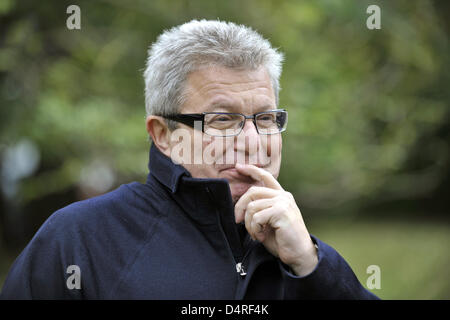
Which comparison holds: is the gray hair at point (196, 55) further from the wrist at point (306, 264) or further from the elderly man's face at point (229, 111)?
the wrist at point (306, 264)

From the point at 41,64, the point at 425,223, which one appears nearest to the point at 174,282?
the point at 41,64

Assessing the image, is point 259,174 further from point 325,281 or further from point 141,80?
point 141,80

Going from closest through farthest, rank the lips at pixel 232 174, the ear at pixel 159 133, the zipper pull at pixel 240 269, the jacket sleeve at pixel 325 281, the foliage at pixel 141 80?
the jacket sleeve at pixel 325 281 → the zipper pull at pixel 240 269 → the lips at pixel 232 174 → the ear at pixel 159 133 → the foliage at pixel 141 80

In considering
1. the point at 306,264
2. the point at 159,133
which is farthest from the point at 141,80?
the point at 306,264

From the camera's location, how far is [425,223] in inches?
771

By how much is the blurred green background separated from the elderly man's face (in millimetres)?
3062

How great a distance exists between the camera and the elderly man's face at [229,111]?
7.07ft

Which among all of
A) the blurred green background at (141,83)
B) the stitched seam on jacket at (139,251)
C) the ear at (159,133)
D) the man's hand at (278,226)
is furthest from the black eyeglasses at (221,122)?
the blurred green background at (141,83)

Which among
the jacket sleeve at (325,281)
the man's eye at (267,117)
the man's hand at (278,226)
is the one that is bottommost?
the jacket sleeve at (325,281)

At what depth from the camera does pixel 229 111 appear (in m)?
2.17

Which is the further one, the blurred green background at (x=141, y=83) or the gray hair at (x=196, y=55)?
the blurred green background at (x=141, y=83)

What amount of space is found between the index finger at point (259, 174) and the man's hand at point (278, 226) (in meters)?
0.04

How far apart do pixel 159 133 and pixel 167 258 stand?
24.3 inches
